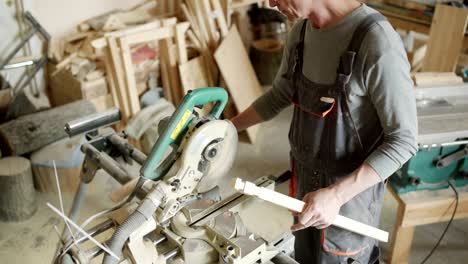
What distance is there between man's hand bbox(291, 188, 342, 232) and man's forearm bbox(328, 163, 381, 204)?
0.6 inches

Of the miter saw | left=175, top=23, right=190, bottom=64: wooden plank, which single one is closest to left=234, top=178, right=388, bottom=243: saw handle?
the miter saw

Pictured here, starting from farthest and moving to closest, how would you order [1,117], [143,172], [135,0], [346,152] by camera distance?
[135,0] → [1,117] → [346,152] → [143,172]

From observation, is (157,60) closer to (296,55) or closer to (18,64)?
(18,64)

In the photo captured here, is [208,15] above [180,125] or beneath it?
beneath

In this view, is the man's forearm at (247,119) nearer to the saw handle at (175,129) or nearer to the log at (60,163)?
the saw handle at (175,129)

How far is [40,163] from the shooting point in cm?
314

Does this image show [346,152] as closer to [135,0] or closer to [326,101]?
[326,101]

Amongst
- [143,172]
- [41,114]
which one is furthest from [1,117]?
[143,172]

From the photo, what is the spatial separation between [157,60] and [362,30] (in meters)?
2.75

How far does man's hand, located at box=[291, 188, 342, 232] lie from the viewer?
1.30 meters

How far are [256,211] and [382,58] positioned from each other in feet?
6.49

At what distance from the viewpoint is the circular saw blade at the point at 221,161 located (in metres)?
1.30

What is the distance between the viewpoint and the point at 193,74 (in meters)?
3.84

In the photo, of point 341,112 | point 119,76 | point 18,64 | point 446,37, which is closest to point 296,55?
point 341,112
